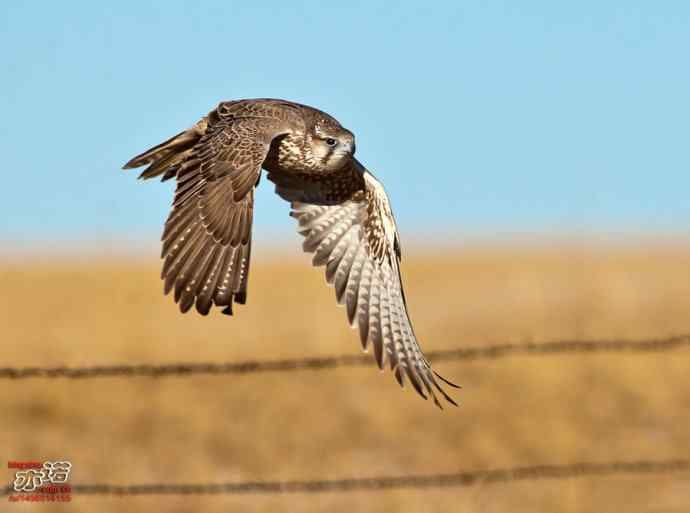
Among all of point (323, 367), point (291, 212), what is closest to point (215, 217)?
point (323, 367)

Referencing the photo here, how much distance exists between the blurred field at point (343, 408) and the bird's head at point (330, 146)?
6.22ft

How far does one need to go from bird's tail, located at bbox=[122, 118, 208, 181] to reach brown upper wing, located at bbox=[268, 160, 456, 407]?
18.3 inches

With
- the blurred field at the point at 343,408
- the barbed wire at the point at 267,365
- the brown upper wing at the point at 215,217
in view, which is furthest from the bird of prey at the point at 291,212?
the blurred field at the point at 343,408

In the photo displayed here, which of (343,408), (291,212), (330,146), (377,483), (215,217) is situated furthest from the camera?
(343,408)

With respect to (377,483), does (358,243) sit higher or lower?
Result: higher

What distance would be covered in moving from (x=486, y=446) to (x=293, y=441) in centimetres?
131

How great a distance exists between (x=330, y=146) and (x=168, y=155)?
82cm

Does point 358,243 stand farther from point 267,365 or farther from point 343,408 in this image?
point 343,408

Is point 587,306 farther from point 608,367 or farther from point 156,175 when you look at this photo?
point 156,175

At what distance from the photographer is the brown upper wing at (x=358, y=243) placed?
22.0 feet

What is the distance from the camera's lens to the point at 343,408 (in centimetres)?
1066

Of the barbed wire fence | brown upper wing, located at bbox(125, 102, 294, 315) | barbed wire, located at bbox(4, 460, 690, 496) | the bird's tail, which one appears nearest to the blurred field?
barbed wire, located at bbox(4, 460, 690, 496)

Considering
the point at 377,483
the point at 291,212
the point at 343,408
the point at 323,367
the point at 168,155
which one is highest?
the point at 168,155

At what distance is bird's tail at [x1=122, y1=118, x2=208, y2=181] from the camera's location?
6.89 meters
